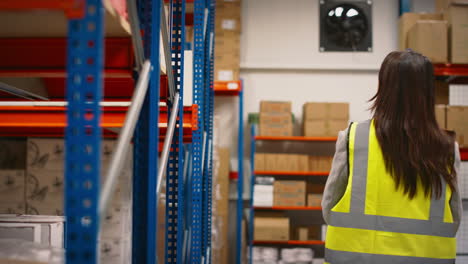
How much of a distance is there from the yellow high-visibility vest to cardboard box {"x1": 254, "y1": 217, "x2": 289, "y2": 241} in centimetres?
342

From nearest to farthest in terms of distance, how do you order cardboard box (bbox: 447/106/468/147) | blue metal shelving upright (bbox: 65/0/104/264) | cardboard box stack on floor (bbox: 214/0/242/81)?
blue metal shelving upright (bbox: 65/0/104/264), cardboard box (bbox: 447/106/468/147), cardboard box stack on floor (bbox: 214/0/242/81)

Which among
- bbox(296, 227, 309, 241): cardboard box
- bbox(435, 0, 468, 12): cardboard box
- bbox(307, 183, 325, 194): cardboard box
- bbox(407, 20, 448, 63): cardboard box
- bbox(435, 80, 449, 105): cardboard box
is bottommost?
bbox(296, 227, 309, 241): cardboard box

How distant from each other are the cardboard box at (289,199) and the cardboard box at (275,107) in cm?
96

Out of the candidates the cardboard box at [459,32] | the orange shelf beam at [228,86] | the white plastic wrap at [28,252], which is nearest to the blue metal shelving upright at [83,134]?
the white plastic wrap at [28,252]

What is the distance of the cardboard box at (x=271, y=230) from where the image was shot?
4.95 metres

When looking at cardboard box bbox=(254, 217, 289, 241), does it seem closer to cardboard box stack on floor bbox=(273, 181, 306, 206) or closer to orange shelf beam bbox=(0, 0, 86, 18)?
cardboard box stack on floor bbox=(273, 181, 306, 206)

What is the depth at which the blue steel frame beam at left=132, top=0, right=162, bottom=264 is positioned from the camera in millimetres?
1307

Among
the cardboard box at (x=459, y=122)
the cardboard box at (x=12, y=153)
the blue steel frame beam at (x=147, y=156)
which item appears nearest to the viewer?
the blue steel frame beam at (x=147, y=156)

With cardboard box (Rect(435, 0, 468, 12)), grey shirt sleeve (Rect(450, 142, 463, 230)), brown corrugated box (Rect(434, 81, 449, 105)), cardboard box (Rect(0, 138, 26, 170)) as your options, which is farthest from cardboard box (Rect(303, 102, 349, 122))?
grey shirt sleeve (Rect(450, 142, 463, 230))

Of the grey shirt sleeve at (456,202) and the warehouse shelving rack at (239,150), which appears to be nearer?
the grey shirt sleeve at (456,202)

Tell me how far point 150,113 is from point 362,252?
0.92m

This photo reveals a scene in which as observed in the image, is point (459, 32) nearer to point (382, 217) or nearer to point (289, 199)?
point (289, 199)

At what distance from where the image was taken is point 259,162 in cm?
510

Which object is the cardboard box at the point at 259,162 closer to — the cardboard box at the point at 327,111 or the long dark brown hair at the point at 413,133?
the cardboard box at the point at 327,111
